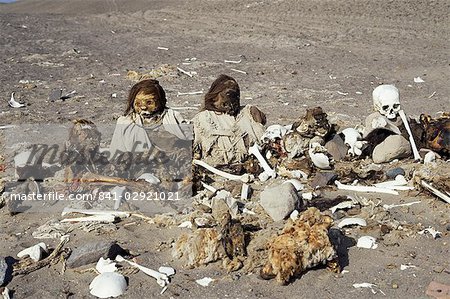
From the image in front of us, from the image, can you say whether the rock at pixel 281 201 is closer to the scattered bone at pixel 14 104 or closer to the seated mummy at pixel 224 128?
the seated mummy at pixel 224 128

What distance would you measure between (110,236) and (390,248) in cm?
237

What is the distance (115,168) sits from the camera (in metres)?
6.49

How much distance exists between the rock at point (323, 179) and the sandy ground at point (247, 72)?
2.44 feet

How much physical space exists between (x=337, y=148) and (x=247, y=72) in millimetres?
6660

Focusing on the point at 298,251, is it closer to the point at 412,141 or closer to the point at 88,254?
the point at 88,254

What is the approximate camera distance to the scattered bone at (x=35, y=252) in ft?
16.4

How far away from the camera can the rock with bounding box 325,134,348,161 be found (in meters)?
7.09

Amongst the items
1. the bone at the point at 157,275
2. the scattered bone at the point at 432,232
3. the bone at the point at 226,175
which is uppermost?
the bone at the point at 226,175

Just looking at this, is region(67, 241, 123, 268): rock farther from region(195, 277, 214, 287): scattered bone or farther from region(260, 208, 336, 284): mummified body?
region(260, 208, 336, 284): mummified body

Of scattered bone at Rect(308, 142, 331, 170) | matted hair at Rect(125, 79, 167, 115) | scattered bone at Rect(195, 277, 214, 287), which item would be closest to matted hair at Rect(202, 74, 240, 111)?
matted hair at Rect(125, 79, 167, 115)

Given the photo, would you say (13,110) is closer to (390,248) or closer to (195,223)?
(195,223)

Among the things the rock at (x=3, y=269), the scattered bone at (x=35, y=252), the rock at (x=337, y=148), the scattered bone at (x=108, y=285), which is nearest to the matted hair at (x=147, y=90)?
the rock at (x=337, y=148)

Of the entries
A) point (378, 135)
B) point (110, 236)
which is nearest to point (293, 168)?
point (378, 135)

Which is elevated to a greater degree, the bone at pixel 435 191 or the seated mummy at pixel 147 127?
the seated mummy at pixel 147 127
